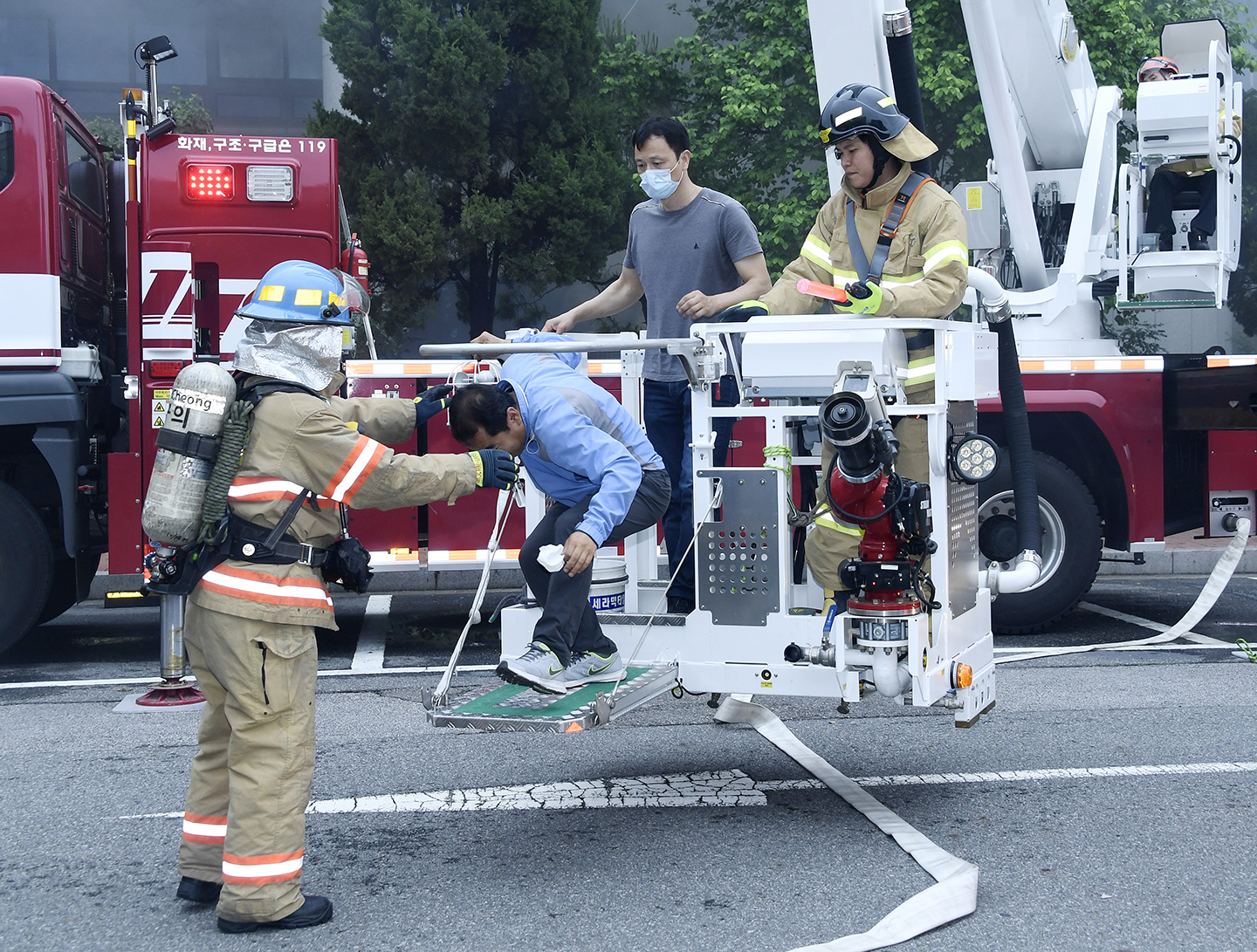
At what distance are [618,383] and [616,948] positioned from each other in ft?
15.4

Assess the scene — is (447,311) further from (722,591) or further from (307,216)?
(722,591)

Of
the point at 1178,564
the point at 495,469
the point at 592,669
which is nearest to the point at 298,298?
the point at 495,469

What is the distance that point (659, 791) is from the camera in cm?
471

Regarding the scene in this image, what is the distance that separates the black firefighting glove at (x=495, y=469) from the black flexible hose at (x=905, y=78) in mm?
2841

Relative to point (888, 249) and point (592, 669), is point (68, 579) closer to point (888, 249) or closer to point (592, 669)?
point (592, 669)

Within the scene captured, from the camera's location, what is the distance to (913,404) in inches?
168

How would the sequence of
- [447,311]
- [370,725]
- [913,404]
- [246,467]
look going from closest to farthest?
1. [246,467]
2. [913,404]
3. [370,725]
4. [447,311]

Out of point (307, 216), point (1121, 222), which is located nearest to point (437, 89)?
point (307, 216)

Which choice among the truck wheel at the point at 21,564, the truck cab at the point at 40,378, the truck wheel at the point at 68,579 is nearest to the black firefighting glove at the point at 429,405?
the truck cab at the point at 40,378

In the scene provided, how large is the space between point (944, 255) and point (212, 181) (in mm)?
4485

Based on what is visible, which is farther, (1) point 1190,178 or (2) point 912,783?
(1) point 1190,178

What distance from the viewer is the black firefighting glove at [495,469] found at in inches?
146

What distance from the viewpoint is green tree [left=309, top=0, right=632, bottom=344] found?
14.6 m

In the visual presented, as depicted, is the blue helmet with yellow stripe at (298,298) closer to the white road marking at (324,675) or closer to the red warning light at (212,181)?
the white road marking at (324,675)
